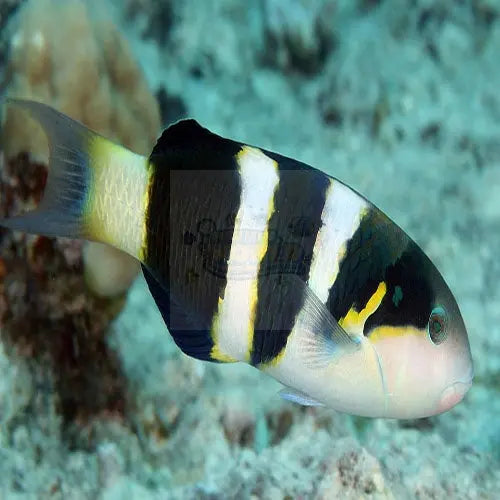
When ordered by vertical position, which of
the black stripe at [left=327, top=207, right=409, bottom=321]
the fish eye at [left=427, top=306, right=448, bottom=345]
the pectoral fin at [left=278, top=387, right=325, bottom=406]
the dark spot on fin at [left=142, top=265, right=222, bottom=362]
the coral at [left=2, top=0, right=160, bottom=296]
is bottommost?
the pectoral fin at [left=278, top=387, right=325, bottom=406]

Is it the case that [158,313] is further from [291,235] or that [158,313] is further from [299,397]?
[291,235]

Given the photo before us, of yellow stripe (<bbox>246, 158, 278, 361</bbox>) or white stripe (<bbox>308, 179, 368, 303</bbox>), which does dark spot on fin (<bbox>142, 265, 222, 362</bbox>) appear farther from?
white stripe (<bbox>308, 179, 368, 303</bbox>)

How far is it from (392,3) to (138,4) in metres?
2.03

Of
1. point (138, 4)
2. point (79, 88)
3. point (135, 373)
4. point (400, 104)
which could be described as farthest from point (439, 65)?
point (135, 373)

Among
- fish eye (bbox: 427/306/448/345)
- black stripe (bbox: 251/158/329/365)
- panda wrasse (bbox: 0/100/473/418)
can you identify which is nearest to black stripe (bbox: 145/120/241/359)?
panda wrasse (bbox: 0/100/473/418)

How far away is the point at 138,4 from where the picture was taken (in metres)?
4.72

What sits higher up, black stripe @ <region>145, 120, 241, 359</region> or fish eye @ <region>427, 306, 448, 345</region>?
black stripe @ <region>145, 120, 241, 359</region>

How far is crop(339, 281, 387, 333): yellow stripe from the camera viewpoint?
1423 millimetres

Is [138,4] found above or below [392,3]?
below

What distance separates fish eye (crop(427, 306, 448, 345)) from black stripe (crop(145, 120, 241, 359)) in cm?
51

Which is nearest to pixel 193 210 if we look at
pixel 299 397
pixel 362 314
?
pixel 362 314

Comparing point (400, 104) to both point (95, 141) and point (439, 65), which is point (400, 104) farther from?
point (95, 141)

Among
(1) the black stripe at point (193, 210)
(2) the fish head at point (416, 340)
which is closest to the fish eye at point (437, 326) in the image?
(2) the fish head at point (416, 340)

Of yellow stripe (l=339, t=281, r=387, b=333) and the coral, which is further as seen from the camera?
the coral
